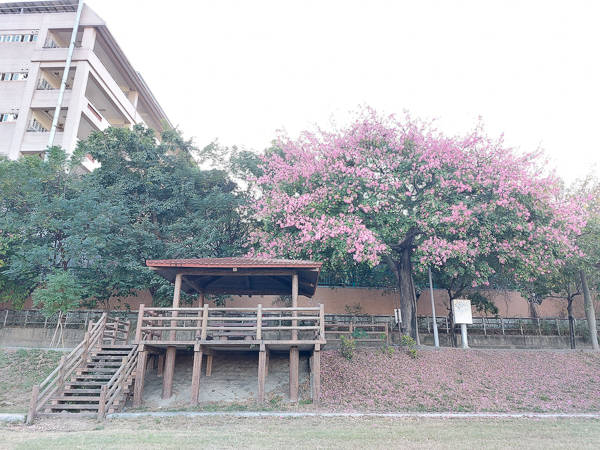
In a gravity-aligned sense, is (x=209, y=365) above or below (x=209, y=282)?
below

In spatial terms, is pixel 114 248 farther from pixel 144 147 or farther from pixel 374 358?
pixel 374 358

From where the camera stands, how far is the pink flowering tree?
14828mm

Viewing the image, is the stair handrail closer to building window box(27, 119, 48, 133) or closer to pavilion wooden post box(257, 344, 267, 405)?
pavilion wooden post box(257, 344, 267, 405)

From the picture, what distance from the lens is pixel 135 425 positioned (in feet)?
30.5

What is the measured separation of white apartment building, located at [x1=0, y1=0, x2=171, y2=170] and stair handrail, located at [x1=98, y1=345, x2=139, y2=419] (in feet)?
61.6

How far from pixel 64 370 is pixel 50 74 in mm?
26060

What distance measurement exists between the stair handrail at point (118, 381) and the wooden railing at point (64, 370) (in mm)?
1206

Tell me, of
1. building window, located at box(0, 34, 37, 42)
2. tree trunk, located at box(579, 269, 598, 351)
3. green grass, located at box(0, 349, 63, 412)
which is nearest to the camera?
green grass, located at box(0, 349, 63, 412)

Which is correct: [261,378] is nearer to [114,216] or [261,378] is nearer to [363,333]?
[363,333]

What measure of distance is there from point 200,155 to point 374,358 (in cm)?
1364

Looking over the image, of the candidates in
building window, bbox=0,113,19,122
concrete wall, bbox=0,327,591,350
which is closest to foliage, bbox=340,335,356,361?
concrete wall, bbox=0,327,591,350

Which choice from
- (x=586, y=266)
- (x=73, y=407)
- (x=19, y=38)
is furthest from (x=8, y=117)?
(x=586, y=266)

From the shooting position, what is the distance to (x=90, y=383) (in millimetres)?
11133

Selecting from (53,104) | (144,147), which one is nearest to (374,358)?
(144,147)
